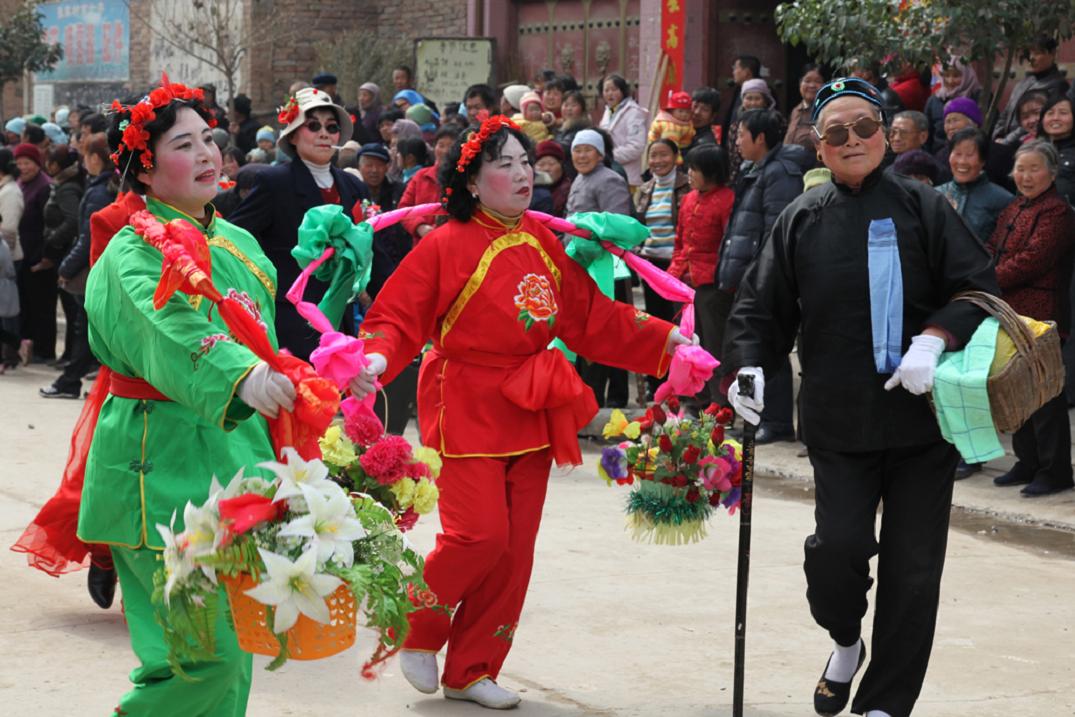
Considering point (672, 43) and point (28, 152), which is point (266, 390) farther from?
point (672, 43)

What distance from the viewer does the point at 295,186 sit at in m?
6.93

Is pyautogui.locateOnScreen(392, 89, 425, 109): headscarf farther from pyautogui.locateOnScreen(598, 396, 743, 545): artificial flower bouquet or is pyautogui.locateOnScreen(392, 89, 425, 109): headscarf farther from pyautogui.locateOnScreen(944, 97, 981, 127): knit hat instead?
pyautogui.locateOnScreen(598, 396, 743, 545): artificial flower bouquet

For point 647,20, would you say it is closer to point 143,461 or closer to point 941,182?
point 941,182

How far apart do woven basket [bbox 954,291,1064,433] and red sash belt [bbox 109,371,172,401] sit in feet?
7.18

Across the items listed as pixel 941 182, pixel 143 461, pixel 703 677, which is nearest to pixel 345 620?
pixel 143 461

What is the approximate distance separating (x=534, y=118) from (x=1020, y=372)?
30.1 ft

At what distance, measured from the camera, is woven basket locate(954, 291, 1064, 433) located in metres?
4.41

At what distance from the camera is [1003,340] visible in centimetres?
450

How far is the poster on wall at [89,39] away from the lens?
85.8 feet

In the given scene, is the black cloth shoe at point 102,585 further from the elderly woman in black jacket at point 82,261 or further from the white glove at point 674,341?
the elderly woman in black jacket at point 82,261

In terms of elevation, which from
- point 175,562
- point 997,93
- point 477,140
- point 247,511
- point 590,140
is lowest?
point 175,562

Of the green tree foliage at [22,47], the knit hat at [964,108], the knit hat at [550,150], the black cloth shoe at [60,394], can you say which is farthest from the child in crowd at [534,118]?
the green tree foliage at [22,47]

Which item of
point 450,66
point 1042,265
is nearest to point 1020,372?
point 1042,265

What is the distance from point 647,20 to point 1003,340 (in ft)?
40.1
